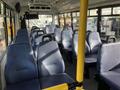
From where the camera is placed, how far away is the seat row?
2676 mm

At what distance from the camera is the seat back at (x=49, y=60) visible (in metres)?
2.97

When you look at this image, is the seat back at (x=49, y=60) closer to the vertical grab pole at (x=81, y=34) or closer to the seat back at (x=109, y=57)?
the seat back at (x=109, y=57)

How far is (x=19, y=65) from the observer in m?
2.75

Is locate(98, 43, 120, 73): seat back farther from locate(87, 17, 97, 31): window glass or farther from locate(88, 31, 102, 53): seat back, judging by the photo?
locate(87, 17, 97, 31): window glass

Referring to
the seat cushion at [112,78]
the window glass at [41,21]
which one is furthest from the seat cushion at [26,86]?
the window glass at [41,21]

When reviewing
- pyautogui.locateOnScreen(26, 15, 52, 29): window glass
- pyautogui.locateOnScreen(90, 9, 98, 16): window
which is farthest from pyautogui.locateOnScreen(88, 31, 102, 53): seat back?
pyautogui.locateOnScreen(26, 15, 52, 29): window glass

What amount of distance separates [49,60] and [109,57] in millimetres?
866

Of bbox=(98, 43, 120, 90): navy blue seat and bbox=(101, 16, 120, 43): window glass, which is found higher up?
bbox=(101, 16, 120, 43): window glass

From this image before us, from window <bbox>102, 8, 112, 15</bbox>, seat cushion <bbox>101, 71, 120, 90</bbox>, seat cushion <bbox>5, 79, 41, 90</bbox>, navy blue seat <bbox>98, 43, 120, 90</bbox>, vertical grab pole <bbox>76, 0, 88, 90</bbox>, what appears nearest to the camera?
vertical grab pole <bbox>76, 0, 88, 90</bbox>

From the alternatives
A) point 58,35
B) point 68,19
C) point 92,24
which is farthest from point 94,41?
point 68,19

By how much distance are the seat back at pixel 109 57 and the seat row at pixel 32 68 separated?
52 cm

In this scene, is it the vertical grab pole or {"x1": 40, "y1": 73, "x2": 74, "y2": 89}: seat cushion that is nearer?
the vertical grab pole

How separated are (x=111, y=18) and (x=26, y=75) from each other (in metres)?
2.76

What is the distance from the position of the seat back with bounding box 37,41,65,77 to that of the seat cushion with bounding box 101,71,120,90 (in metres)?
0.66
